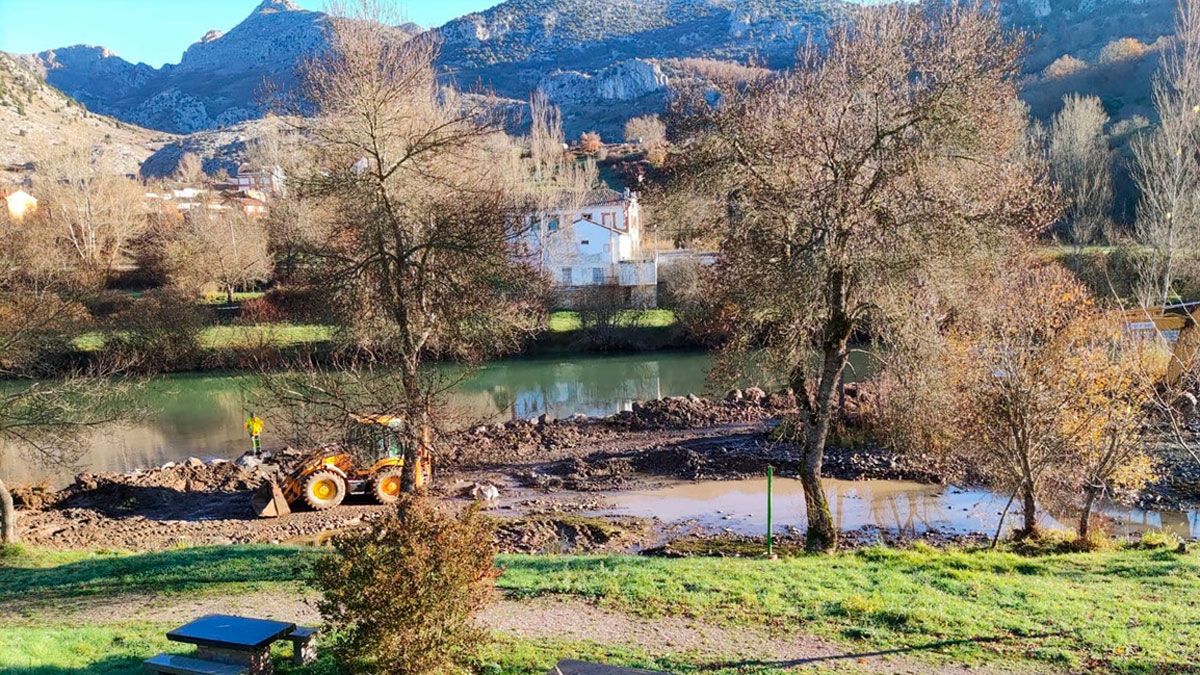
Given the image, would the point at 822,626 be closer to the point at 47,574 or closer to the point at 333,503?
the point at 47,574

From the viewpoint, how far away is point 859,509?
685 inches

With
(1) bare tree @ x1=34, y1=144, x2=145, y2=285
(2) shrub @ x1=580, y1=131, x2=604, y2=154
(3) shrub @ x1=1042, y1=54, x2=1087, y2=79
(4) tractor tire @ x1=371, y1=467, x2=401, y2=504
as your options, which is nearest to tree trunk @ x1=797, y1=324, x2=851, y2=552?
(4) tractor tire @ x1=371, y1=467, x2=401, y2=504

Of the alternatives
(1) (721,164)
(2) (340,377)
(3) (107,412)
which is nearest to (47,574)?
(2) (340,377)

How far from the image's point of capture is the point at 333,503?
17.4 meters

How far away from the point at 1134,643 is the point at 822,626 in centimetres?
291

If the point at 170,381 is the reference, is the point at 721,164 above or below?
above

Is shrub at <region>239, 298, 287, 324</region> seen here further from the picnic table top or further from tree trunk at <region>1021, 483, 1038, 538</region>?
the picnic table top

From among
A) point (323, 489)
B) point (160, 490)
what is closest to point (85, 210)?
point (160, 490)

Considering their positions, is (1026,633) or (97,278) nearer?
(1026,633)

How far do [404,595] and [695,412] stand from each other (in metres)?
21.2

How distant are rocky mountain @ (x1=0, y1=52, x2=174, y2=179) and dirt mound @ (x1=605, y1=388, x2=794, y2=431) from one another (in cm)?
9699

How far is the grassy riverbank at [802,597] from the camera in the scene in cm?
747

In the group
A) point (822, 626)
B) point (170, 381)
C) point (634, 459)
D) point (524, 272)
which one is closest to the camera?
point (822, 626)

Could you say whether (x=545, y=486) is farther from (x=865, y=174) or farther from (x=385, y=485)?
(x=865, y=174)
